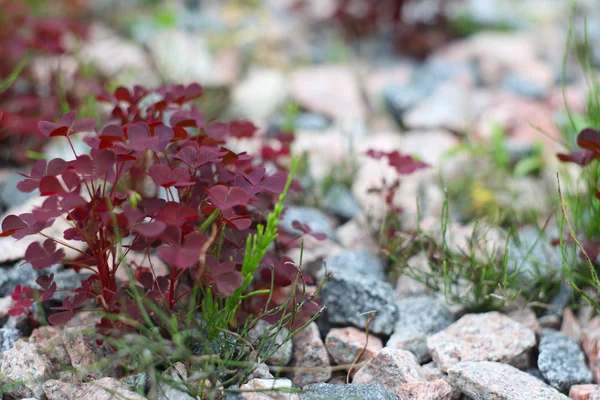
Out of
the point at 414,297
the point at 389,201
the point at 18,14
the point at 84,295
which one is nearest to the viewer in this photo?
the point at 84,295

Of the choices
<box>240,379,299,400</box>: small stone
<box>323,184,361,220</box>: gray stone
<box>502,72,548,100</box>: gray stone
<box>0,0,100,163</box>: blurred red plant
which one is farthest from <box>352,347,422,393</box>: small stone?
<box>502,72,548,100</box>: gray stone

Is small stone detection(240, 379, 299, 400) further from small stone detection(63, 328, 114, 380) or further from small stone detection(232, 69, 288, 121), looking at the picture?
small stone detection(232, 69, 288, 121)

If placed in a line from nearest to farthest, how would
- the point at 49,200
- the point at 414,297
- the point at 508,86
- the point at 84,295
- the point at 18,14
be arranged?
the point at 49,200
the point at 84,295
the point at 414,297
the point at 18,14
the point at 508,86

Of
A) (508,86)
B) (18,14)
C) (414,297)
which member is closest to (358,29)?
(508,86)

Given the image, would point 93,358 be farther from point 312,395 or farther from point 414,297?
point 414,297

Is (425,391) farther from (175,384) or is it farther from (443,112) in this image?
(443,112)

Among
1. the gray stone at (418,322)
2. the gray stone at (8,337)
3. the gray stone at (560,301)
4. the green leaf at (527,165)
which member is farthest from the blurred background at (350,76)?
the gray stone at (8,337)

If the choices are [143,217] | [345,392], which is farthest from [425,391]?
[143,217]
